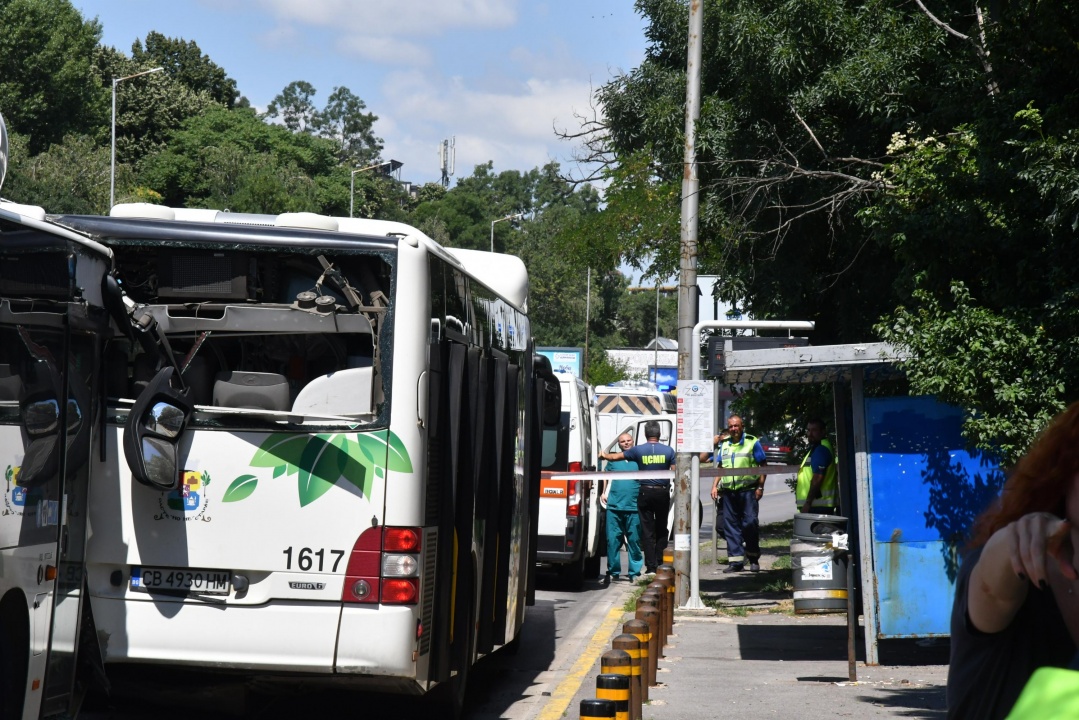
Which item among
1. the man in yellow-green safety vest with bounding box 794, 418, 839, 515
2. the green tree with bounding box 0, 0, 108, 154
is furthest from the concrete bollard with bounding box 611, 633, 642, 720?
the green tree with bounding box 0, 0, 108, 154

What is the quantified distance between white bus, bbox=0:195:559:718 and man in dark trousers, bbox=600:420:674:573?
10096 mm

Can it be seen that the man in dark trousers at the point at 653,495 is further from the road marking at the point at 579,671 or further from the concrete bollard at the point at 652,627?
the concrete bollard at the point at 652,627

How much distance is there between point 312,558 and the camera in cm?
666

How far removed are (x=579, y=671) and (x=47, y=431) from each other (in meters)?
5.84

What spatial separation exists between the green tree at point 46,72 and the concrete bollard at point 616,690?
74760 millimetres

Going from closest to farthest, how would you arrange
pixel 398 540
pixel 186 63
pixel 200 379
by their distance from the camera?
pixel 398 540
pixel 200 379
pixel 186 63

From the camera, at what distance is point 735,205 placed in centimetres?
1822

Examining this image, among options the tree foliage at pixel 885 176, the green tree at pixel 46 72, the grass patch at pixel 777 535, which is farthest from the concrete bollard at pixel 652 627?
the green tree at pixel 46 72

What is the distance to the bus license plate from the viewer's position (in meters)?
6.71

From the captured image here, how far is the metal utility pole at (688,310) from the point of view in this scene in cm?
1461

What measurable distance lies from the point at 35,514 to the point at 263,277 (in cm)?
185

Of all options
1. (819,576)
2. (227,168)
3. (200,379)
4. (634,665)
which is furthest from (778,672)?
(227,168)

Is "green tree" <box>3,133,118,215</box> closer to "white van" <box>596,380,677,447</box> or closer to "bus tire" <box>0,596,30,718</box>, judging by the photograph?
"white van" <box>596,380,677,447</box>

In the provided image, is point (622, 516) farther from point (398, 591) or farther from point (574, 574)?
point (398, 591)
